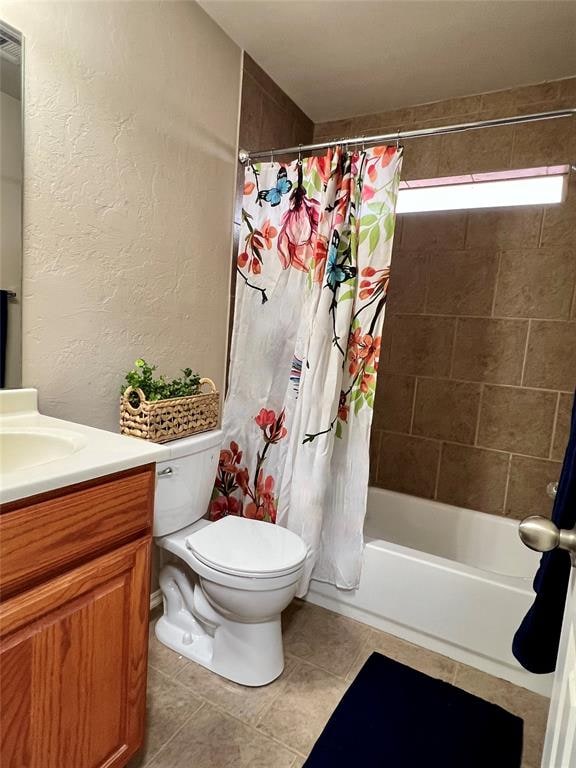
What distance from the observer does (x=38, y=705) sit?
831 millimetres

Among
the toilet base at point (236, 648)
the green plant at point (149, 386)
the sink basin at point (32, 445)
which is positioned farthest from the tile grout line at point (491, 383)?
the sink basin at point (32, 445)

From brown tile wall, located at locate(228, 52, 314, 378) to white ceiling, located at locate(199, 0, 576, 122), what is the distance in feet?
0.17

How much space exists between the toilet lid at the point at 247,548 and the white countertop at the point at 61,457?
0.50 m

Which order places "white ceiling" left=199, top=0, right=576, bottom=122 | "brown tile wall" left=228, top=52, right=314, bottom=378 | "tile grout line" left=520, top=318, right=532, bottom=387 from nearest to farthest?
1. "white ceiling" left=199, top=0, right=576, bottom=122
2. "brown tile wall" left=228, top=52, right=314, bottom=378
3. "tile grout line" left=520, top=318, right=532, bottom=387

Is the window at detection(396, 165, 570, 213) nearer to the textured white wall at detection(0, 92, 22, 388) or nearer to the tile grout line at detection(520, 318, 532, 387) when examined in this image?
the tile grout line at detection(520, 318, 532, 387)

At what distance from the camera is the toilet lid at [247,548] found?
4.54 feet

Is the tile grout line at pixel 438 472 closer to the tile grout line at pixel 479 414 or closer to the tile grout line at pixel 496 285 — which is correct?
the tile grout line at pixel 479 414

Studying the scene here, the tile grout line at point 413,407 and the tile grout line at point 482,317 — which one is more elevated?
the tile grout line at point 482,317

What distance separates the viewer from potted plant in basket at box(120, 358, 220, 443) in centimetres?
143

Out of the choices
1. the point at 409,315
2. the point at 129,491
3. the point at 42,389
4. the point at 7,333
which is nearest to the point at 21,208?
the point at 7,333

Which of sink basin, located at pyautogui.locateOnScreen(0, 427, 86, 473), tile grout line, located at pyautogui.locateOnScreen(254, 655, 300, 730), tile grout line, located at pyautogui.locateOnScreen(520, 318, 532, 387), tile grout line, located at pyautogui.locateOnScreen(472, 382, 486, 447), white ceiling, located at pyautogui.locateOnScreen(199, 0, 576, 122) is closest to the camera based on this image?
sink basin, located at pyautogui.locateOnScreen(0, 427, 86, 473)

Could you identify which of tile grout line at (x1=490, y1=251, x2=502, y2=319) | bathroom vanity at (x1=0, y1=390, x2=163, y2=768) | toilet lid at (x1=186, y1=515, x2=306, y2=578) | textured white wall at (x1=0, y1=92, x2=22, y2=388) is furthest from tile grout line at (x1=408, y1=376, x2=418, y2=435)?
textured white wall at (x1=0, y1=92, x2=22, y2=388)

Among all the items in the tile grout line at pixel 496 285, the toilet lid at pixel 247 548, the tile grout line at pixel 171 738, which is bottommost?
the tile grout line at pixel 171 738

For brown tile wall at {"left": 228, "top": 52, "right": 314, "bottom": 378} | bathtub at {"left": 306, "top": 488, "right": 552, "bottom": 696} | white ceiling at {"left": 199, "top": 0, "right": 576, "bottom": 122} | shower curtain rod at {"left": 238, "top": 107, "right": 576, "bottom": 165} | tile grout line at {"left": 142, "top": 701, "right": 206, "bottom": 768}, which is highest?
white ceiling at {"left": 199, "top": 0, "right": 576, "bottom": 122}
